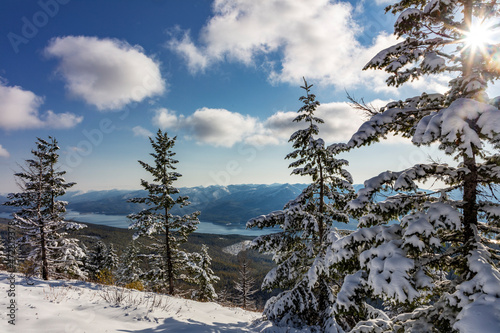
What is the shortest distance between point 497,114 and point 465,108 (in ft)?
1.06

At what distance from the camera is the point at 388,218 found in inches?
182

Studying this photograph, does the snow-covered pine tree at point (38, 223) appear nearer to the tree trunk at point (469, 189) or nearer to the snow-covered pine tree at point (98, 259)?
the tree trunk at point (469, 189)

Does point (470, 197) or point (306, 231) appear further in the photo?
point (306, 231)

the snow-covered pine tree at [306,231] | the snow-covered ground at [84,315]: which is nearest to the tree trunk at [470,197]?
the snow-covered pine tree at [306,231]

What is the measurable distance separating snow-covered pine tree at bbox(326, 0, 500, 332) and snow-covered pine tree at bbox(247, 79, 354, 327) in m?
3.43

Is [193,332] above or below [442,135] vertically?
below

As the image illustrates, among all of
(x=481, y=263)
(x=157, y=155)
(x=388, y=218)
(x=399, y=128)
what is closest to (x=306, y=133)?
(x=399, y=128)

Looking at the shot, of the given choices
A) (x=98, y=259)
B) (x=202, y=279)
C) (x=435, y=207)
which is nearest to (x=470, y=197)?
(x=435, y=207)

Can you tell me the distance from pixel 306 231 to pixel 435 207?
4861 mm

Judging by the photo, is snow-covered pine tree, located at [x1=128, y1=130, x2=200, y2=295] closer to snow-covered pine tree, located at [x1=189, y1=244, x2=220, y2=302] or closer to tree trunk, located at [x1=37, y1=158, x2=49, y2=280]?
snow-covered pine tree, located at [x1=189, y1=244, x2=220, y2=302]

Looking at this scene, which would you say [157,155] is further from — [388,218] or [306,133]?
[388,218]

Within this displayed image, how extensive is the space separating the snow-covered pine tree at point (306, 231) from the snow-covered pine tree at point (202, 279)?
8.64 meters

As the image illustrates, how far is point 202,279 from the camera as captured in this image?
61.8ft

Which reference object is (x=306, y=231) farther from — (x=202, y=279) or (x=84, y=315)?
(x=202, y=279)
